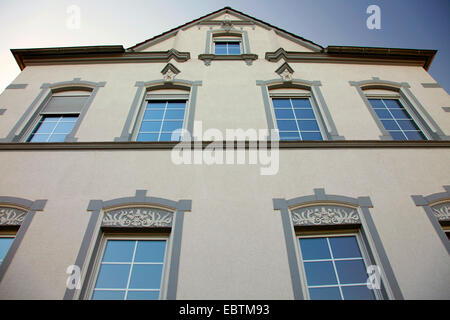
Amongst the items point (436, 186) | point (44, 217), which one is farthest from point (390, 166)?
point (44, 217)

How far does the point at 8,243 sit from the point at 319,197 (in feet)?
17.4

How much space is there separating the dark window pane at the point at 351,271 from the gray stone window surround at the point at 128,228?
2436 mm

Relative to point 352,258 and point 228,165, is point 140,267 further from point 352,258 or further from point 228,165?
point 352,258

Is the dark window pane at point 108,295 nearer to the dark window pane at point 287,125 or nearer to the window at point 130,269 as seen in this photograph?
the window at point 130,269

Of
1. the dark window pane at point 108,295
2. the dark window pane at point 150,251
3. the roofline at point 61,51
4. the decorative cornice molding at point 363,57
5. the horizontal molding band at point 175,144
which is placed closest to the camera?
the dark window pane at point 108,295

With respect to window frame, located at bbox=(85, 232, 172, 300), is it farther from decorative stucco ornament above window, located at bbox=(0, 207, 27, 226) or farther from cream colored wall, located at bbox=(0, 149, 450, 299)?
decorative stucco ornament above window, located at bbox=(0, 207, 27, 226)

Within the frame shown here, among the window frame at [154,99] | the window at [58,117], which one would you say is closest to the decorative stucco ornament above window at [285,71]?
the window frame at [154,99]

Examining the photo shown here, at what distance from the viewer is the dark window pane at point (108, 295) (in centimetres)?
436

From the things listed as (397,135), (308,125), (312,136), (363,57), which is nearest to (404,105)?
(397,135)

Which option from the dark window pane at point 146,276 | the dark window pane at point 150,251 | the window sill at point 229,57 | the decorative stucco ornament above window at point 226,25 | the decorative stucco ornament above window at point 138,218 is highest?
the decorative stucco ornament above window at point 226,25

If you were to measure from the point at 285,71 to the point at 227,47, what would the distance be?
119 inches

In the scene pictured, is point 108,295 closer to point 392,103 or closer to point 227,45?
point 392,103

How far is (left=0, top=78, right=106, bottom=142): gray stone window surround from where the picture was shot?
695 cm

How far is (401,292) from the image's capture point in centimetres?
427
